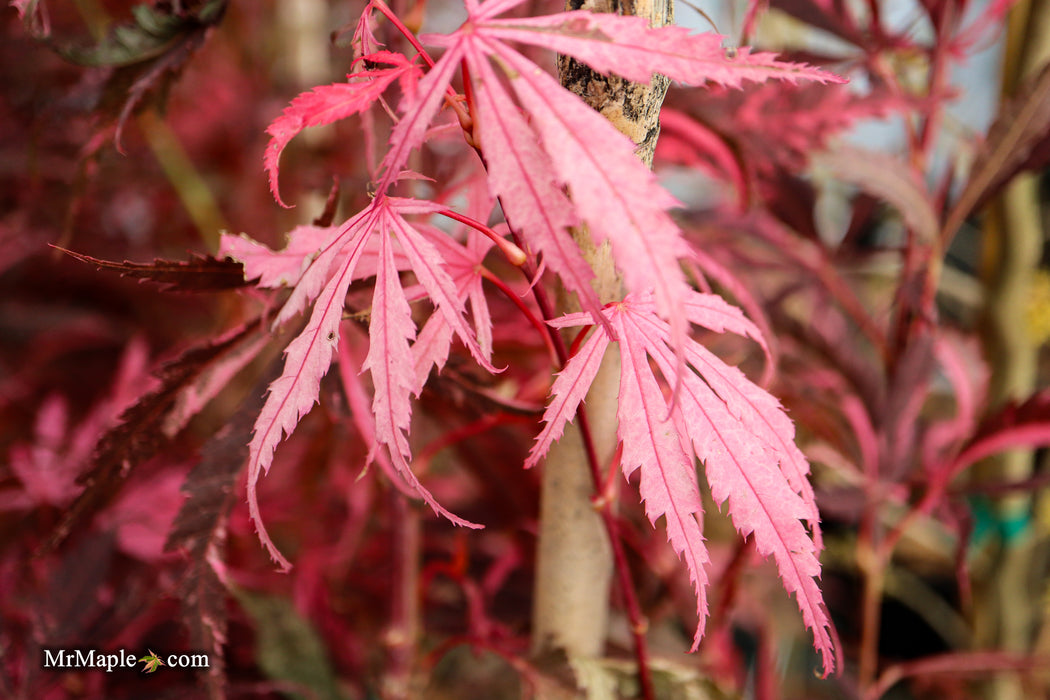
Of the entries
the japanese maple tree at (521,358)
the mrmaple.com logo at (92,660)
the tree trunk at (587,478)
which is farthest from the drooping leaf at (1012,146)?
the mrmaple.com logo at (92,660)

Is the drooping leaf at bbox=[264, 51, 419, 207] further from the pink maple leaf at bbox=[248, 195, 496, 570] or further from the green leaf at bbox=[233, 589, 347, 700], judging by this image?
the green leaf at bbox=[233, 589, 347, 700]

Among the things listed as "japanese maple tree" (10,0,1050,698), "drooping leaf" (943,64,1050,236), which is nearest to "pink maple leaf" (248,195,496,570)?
"japanese maple tree" (10,0,1050,698)

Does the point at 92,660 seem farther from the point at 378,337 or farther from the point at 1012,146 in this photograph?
the point at 1012,146

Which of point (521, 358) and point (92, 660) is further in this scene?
point (521, 358)

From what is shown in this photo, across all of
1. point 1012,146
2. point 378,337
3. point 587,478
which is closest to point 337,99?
point 378,337

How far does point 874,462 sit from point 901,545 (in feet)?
1.58

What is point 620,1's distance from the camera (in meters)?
0.25

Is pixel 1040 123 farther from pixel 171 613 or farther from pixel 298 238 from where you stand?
pixel 171 613

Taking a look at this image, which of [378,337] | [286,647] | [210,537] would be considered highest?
[378,337]

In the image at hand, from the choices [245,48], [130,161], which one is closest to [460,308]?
[130,161]

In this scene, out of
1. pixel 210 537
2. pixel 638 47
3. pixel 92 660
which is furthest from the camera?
pixel 92 660

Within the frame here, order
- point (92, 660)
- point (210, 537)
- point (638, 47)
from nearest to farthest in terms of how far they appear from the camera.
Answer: point (638, 47) < point (210, 537) < point (92, 660)

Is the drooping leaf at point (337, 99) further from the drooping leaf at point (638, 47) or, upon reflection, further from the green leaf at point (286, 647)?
the green leaf at point (286, 647)

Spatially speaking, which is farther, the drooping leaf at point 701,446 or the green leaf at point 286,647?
the green leaf at point 286,647
